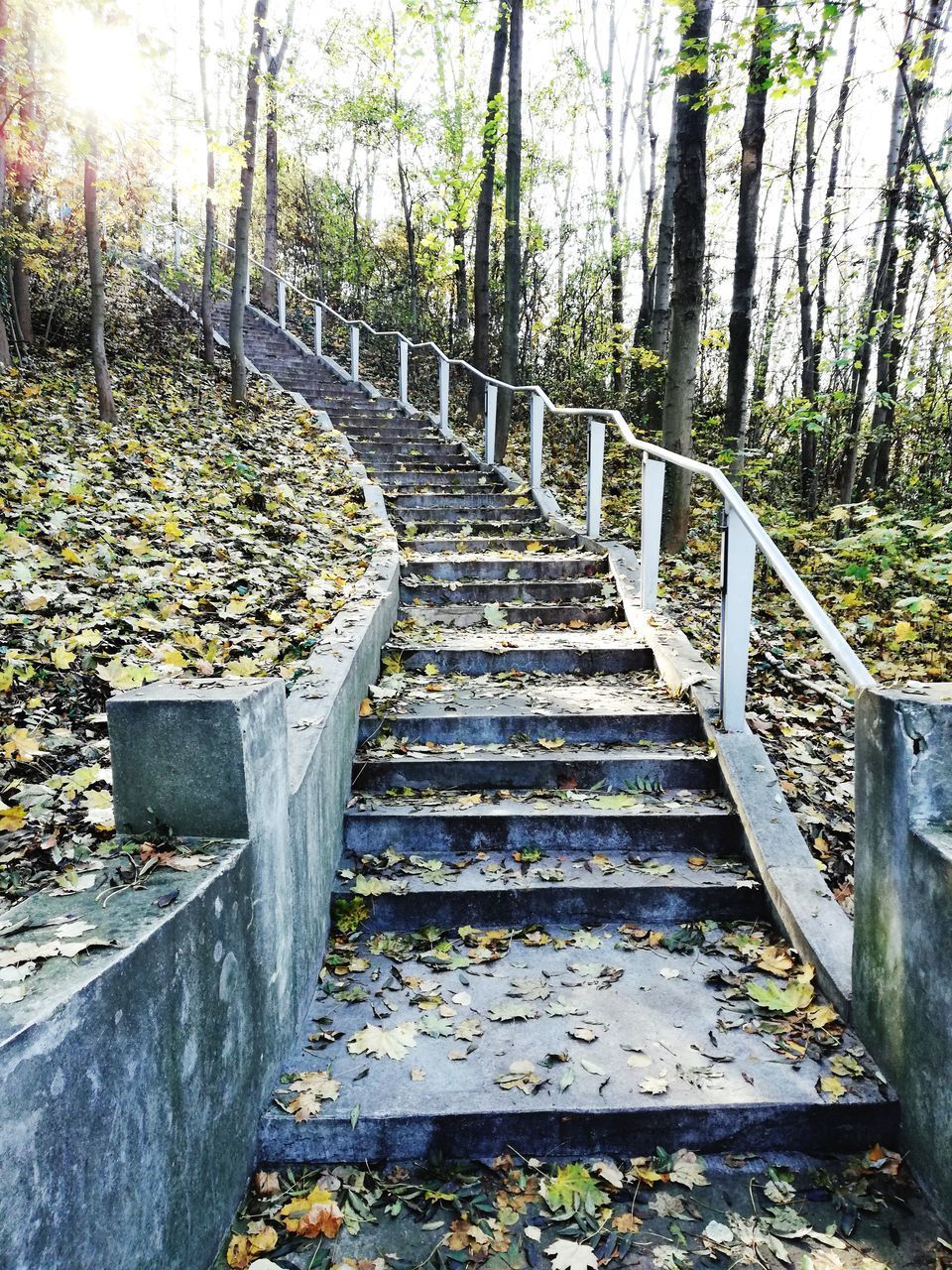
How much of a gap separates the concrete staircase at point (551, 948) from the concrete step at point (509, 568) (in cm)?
132

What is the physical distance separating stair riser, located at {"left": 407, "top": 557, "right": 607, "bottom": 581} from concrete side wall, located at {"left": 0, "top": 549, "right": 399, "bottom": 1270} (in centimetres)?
360

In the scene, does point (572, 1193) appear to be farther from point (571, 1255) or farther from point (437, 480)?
point (437, 480)

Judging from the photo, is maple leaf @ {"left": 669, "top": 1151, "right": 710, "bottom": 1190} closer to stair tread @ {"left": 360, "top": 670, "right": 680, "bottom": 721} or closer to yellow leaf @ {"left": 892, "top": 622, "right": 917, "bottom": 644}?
stair tread @ {"left": 360, "top": 670, "right": 680, "bottom": 721}

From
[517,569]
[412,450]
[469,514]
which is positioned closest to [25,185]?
[412,450]

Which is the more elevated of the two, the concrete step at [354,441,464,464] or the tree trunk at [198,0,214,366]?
the tree trunk at [198,0,214,366]

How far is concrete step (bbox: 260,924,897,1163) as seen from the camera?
7.12ft

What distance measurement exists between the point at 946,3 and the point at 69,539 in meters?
9.45

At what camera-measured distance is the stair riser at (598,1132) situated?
216cm

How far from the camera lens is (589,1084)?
2.27m

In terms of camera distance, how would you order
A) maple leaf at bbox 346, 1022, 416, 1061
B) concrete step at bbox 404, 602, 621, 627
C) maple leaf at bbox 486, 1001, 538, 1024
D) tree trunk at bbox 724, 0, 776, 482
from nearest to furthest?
maple leaf at bbox 346, 1022, 416, 1061
maple leaf at bbox 486, 1001, 538, 1024
concrete step at bbox 404, 602, 621, 627
tree trunk at bbox 724, 0, 776, 482

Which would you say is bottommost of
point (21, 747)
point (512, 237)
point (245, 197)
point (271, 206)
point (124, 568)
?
point (21, 747)

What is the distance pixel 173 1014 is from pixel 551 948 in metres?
1.64

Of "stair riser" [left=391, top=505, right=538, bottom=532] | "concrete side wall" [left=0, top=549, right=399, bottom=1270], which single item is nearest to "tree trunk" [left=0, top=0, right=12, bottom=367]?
"stair riser" [left=391, top=505, right=538, bottom=532]

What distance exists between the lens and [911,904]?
2.06 meters
